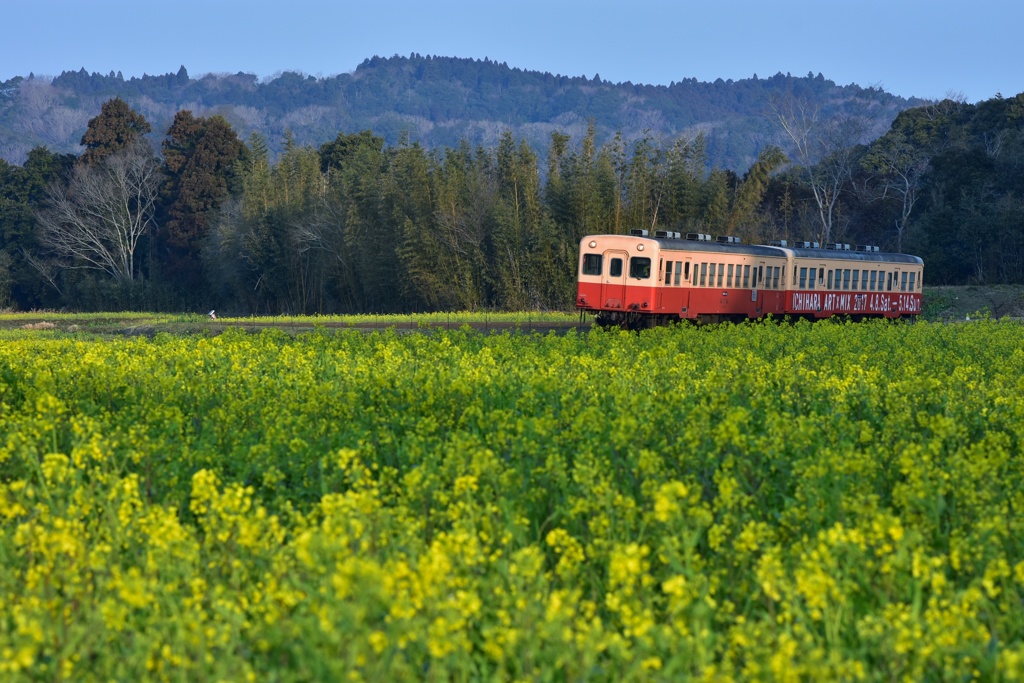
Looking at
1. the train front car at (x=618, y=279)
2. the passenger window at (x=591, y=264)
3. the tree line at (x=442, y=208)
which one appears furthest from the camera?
the tree line at (x=442, y=208)

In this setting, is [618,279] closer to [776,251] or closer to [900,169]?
[776,251]

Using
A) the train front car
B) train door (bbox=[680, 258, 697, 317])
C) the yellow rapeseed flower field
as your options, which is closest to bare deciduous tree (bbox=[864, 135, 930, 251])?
train door (bbox=[680, 258, 697, 317])

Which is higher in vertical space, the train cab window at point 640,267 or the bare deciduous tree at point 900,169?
the bare deciduous tree at point 900,169

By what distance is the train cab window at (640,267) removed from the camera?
24.9 meters

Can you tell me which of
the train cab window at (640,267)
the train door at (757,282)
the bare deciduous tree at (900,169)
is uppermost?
the bare deciduous tree at (900,169)

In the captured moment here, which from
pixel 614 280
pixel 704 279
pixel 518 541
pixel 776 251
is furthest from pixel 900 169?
pixel 518 541

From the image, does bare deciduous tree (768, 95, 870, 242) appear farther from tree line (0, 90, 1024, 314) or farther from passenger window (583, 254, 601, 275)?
passenger window (583, 254, 601, 275)

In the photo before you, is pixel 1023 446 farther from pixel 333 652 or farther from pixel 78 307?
pixel 78 307

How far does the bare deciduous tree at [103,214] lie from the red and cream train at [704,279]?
4142 cm

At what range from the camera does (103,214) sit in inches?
2454

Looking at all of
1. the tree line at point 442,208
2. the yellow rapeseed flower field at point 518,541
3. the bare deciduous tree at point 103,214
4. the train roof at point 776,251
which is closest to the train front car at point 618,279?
the train roof at point 776,251

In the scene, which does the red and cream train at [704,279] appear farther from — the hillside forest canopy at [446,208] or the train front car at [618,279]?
the hillside forest canopy at [446,208]

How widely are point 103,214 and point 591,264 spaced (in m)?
44.1

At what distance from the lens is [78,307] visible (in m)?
62.2
